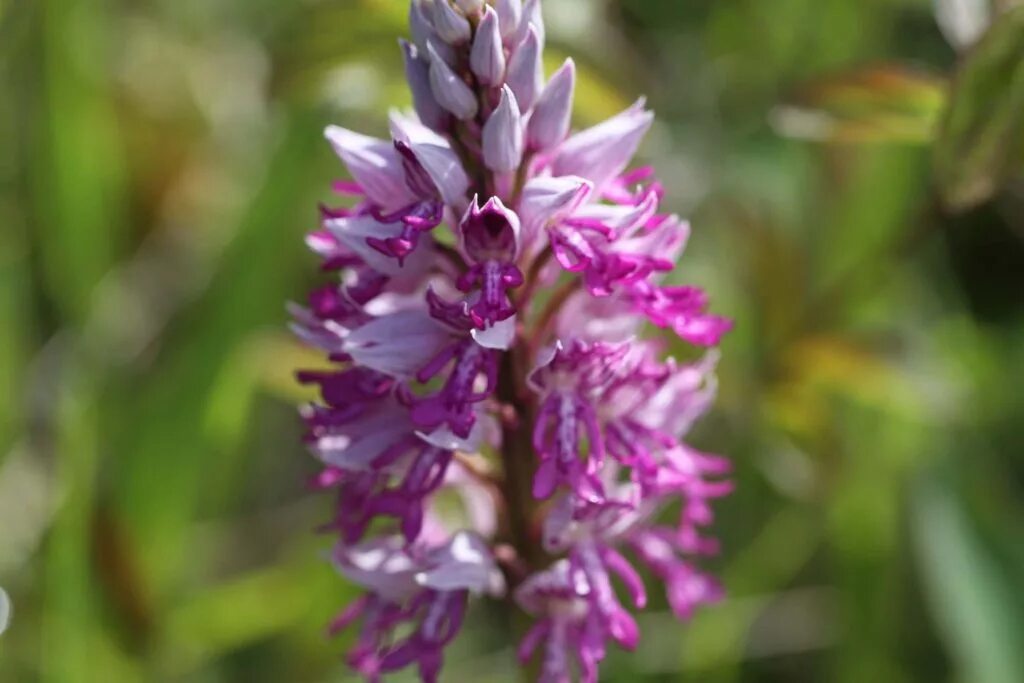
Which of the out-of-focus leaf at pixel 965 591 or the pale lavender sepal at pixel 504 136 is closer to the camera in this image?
the pale lavender sepal at pixel 504 136

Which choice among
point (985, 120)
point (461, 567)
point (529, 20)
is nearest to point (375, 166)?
point (529, 20)

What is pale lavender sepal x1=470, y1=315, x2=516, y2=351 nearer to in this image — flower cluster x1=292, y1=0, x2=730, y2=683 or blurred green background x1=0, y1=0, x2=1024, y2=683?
flower cluster x1=292, y1=0, x2=730, y2=683

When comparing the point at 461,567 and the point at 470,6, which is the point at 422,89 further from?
the point at 461,567

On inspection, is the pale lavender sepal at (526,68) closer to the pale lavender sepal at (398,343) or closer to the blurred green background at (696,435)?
the pale lavender sepal at (398,343)

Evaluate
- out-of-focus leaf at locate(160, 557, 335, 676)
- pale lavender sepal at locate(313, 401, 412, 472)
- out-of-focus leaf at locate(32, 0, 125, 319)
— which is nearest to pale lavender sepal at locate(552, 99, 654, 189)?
pale lavender sepal at locate(313, 401, 412, 472)

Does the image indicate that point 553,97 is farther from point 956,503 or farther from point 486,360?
point 956,503

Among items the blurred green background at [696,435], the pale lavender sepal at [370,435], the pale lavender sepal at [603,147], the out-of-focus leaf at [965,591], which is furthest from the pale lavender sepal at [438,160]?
the out-of-focus leaf at [965,591]
